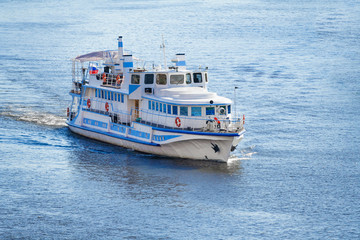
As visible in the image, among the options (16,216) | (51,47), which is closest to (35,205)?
(16,216)

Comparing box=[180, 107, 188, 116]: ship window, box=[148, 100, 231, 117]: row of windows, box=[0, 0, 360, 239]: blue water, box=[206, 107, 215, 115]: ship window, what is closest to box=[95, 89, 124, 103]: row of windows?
box=[0, 0, 360, 239]: blue water

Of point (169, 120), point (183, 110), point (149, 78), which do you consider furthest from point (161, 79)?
point (183, 110)

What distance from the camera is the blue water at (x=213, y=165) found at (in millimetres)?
42844

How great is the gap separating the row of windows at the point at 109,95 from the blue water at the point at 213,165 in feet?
16.1

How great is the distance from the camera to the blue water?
42.8 m

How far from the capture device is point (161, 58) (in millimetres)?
106062

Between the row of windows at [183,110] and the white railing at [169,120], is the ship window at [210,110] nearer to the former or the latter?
the row of windows at [183,110]

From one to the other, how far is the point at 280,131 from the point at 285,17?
102992mm

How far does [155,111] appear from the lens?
5716 centimetres

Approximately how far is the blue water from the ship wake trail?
117 mm

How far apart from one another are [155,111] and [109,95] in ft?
25.6

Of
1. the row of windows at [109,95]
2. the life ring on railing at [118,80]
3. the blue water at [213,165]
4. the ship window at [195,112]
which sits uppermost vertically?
the life ring on railing at [118,80]

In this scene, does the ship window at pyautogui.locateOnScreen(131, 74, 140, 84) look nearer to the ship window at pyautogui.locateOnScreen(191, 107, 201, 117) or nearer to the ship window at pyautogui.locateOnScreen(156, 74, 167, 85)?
the ship window at pyautogui.locateOnScreen(156, 74, 167, 85)

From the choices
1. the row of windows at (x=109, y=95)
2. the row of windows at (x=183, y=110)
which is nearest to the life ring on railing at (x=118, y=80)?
the row of windows at (x=109, y=95)
